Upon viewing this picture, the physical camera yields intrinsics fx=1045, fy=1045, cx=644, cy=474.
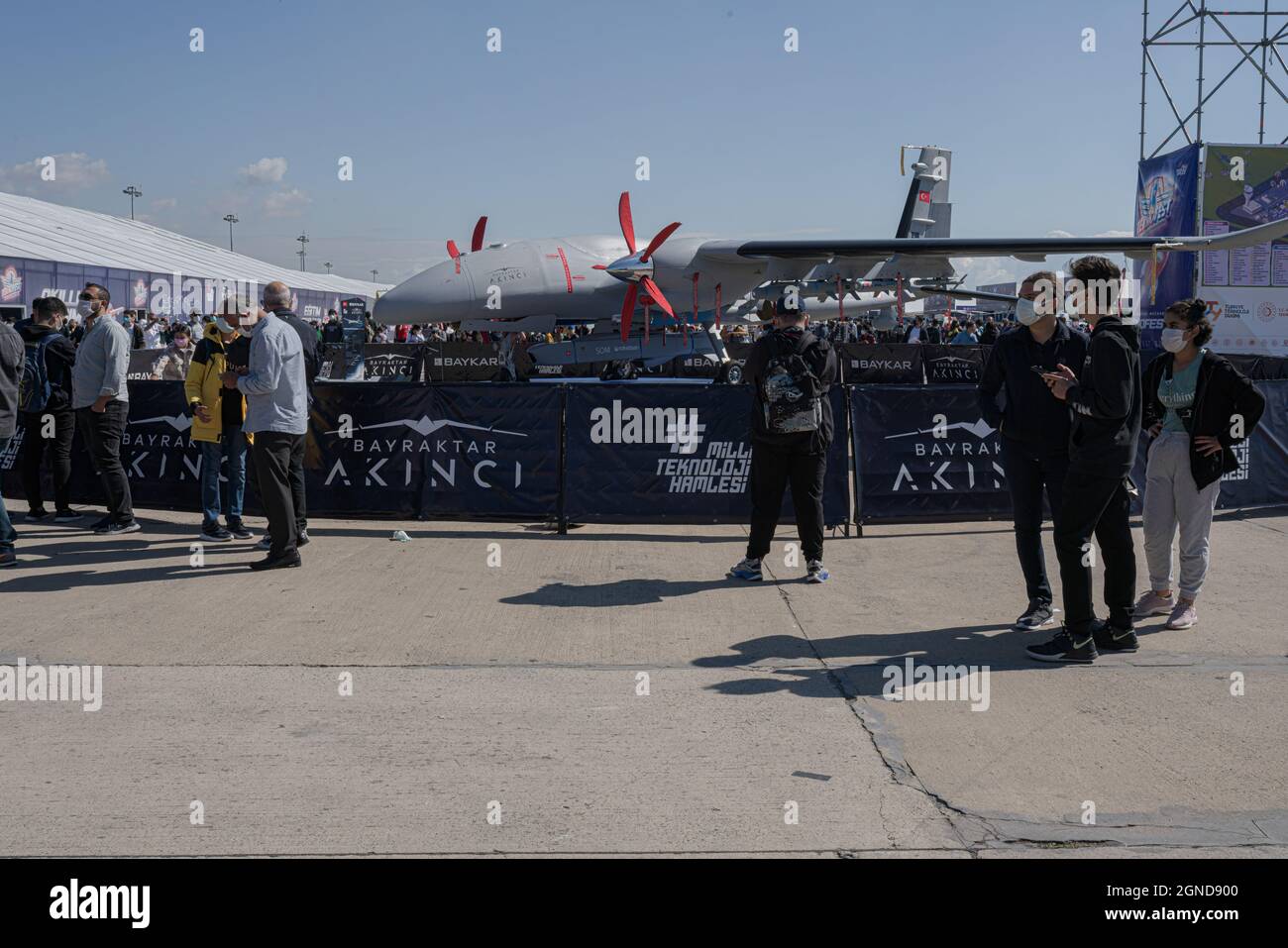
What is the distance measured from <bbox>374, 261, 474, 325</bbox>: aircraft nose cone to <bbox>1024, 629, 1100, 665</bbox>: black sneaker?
64.8 feet

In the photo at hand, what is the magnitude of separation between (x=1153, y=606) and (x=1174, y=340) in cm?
169

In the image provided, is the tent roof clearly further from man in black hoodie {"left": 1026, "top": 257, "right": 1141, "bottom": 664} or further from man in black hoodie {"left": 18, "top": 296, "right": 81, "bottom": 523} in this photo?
man in black hoodie {"left": 1026, "top": 257, "right": 1141, "bottom": 664}

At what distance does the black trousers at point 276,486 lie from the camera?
7496 mm

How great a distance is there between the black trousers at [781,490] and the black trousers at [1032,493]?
150cm

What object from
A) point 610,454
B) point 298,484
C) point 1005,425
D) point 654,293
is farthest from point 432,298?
point 1005,425

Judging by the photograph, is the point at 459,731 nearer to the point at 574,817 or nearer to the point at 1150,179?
the point at 574,817

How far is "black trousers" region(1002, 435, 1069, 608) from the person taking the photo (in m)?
6.01

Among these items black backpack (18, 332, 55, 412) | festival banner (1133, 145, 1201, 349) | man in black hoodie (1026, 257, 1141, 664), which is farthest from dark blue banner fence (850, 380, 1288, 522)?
festival banner (1133, 145, 1201, 349)

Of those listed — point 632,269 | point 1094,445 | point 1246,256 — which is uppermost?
point 1246,256

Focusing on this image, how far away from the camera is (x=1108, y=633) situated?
5855mm

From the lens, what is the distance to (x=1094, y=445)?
18.0ft

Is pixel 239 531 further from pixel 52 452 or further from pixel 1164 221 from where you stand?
pixel 1164 221

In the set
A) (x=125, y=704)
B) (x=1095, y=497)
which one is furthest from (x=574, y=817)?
(x=1095, y=497)

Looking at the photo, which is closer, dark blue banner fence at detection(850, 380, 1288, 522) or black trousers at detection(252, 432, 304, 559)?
black trousers at detection(252, 432, 304, 559)
